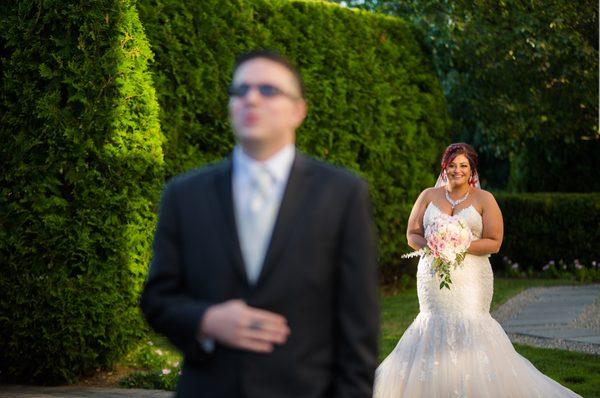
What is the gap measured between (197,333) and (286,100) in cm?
64

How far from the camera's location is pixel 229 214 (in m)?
2.80

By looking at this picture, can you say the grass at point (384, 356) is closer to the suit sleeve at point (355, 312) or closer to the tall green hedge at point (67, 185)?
the tall green hedge at point (67, 185)

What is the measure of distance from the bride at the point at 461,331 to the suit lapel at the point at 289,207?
494 centimetres

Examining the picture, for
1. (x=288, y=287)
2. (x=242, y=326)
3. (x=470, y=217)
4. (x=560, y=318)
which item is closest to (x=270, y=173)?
(x=288, y=287)

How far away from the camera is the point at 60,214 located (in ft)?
27.8

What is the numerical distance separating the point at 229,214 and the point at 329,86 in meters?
11.0

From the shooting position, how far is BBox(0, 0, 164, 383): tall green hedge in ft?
27.5

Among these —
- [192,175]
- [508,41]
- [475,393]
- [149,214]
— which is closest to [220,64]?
[149,214]

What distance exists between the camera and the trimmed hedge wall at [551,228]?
1806 centimetres

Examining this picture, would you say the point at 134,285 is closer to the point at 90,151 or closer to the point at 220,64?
the point at 90,151

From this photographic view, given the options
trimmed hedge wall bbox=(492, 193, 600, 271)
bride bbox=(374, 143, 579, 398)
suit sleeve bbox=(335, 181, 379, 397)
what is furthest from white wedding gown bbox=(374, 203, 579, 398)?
trimmed hedge wall bbox=(492, 193, 600, 271)

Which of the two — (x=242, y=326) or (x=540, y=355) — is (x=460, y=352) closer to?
(x=540, y=355)

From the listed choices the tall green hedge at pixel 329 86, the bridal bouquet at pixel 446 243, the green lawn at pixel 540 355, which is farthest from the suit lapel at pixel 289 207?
the tall green hedge at pixel 329 86

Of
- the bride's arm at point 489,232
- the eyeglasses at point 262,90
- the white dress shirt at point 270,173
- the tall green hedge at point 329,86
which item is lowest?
the bride's arm at point 489,232
